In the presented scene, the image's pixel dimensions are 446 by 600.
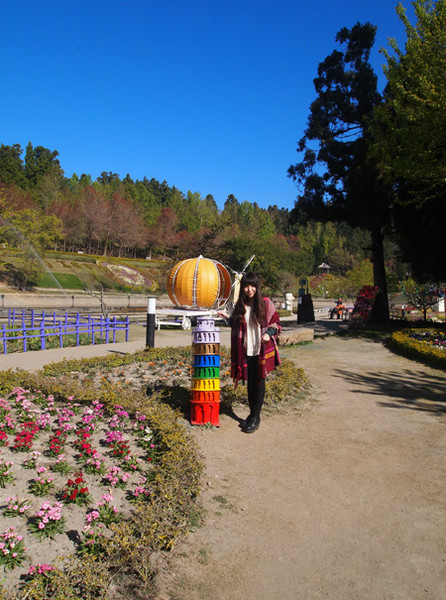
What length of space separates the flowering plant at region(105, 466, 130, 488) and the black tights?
6.23ft

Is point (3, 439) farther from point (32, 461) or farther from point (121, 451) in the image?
point (121, 451)

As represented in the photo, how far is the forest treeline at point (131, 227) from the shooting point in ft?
123

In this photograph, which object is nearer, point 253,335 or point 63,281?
point 253,335

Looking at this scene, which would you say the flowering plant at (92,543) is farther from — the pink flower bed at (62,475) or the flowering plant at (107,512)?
the flowering plant at (107,512)

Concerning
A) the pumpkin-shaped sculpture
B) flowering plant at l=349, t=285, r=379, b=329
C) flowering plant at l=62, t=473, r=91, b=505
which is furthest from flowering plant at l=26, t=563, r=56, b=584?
flowering plant at l=349, t=285, r=379, b=329

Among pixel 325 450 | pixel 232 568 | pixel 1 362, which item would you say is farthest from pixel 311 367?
pixel 232 568

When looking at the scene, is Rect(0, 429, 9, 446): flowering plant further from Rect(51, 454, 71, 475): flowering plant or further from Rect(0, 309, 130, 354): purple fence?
Rect(0, 309, 130, 354): purple fence

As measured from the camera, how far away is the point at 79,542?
285cm

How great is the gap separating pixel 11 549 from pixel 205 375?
9.42 feet

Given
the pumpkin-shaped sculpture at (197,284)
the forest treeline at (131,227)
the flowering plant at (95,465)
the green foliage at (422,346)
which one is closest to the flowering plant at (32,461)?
the flowering plant at (95,465)

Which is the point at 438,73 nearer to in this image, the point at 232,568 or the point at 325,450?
the point at 325,450

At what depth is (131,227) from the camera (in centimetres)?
6122

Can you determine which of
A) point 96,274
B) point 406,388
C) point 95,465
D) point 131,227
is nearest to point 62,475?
point 95,465

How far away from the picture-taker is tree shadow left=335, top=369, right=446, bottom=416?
6867 millimetres
